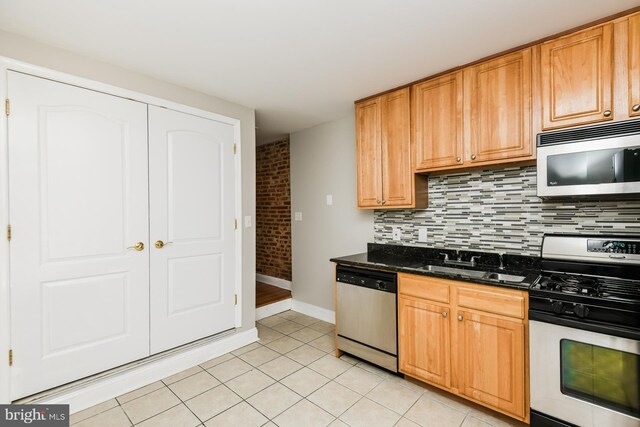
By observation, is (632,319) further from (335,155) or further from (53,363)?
(53,363)

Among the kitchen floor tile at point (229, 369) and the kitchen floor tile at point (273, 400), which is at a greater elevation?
the kitchen floor tile at point (273, 400)

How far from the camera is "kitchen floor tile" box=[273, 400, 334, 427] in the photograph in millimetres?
1897

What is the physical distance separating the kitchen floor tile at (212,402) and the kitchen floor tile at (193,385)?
0.06 metres

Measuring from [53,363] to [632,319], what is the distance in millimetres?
3373

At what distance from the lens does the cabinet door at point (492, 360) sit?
1.77 metres

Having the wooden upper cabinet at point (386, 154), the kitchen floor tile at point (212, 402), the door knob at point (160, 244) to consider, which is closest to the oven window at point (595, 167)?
the wooden upper cabinet at point (386, 154)

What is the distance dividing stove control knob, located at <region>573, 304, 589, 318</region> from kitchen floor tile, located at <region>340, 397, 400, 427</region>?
123 cm

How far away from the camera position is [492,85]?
2.14m

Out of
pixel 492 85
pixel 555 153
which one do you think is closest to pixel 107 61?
pixel 492 85

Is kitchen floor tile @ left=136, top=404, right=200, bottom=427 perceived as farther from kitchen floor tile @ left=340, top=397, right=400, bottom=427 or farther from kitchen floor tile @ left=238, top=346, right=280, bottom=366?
kitchen floor tile @ left=340, top=397, right=400, bottom=427

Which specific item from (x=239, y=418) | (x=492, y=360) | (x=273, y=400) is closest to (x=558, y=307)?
(x=492, y=360)

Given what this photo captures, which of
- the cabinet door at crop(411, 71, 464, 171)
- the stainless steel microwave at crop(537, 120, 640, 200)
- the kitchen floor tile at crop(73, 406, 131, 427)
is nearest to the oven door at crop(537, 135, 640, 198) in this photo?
the stainless steel microwave at crop(537, 120, 640, 200)

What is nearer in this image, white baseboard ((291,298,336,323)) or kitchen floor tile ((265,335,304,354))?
kitchen floor tile ((265,335,304,354))

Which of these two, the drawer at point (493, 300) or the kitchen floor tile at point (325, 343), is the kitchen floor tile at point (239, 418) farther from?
the drawer at point (493, 300)
